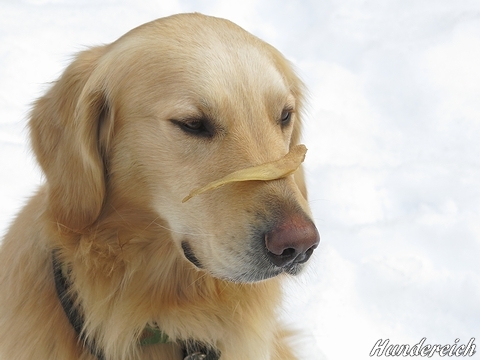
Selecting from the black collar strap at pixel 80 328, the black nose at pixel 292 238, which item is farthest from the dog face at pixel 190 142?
the black collar strap at pixel 80 328

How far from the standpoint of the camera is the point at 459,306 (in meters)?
4.62

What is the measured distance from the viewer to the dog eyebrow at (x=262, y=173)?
2.66 metres

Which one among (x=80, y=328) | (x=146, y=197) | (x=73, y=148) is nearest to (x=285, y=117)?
(x=146, y=197)

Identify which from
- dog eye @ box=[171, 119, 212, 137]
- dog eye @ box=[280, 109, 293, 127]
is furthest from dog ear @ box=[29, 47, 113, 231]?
dog eye @ box=[280, 109, 293, 127]

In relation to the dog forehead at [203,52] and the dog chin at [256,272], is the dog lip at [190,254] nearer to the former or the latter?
the dog chin at [256,272]

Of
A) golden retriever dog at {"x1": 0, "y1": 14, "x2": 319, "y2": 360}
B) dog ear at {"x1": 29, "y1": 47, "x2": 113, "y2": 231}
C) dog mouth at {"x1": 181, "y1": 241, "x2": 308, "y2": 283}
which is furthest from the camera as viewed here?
dog ear at {"x1": 29, "y1": 47, "x2": 113, "y2": 231}

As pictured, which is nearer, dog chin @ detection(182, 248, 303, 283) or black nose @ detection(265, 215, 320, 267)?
black nose @ detection(265, 215, 320, 267)

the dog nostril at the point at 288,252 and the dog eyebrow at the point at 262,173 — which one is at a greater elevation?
the dog eyebrow at the point at 262,173

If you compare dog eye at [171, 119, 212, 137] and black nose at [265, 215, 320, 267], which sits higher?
dog eye at [171, 119, 212, 137]

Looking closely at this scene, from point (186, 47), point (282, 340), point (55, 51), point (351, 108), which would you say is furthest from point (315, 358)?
point (55, 51)

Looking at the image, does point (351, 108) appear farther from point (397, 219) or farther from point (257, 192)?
point (257, 192)

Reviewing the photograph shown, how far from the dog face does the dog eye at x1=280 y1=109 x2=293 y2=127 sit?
0.03ft

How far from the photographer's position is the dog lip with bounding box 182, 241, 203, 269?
9.37ft

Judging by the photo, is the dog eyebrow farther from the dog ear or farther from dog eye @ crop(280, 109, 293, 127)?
the dog ear
